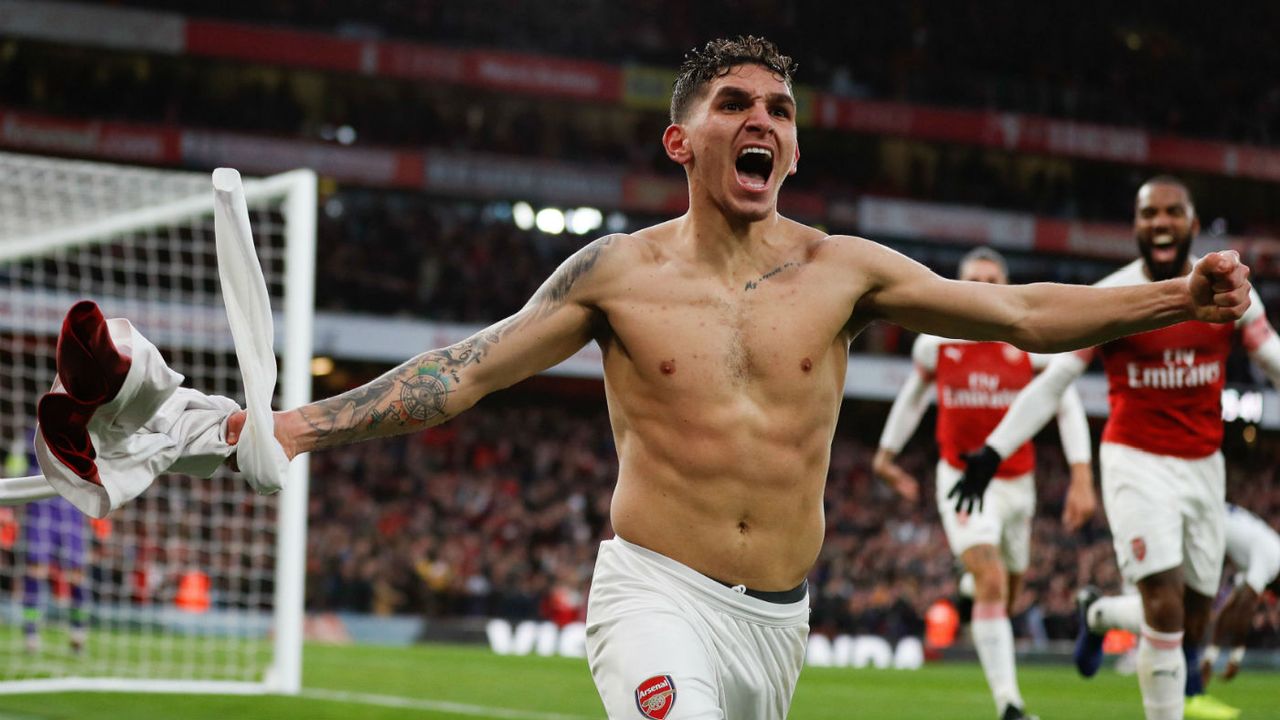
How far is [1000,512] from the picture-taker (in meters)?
9.38

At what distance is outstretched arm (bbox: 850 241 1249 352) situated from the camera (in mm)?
3430

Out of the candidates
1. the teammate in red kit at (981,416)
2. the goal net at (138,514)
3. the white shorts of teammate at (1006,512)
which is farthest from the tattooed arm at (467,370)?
the teammate in red kit at (981,416)

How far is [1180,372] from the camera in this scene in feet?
21.4

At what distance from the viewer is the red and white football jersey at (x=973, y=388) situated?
375 inches

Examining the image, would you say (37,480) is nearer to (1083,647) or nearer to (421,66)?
(1083,647)

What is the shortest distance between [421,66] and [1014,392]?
79.3 ft

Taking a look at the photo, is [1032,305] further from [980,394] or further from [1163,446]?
[980,394]

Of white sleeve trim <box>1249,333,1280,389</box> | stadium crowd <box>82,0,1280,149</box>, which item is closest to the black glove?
white sleeve trim <box>1249,333,1280,389</box>

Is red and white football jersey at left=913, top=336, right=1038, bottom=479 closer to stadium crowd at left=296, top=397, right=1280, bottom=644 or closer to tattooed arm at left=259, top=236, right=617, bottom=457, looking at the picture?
tattooed arm at left=259, top=236, right=617, bottom=457

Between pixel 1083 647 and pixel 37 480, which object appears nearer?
pixel 37 480

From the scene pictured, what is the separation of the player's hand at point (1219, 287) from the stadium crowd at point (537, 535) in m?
18.5

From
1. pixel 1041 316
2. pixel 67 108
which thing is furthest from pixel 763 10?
pixel 1041 316

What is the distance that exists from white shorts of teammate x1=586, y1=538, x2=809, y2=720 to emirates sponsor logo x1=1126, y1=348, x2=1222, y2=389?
3496mm

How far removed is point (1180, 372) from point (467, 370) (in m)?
4.12
